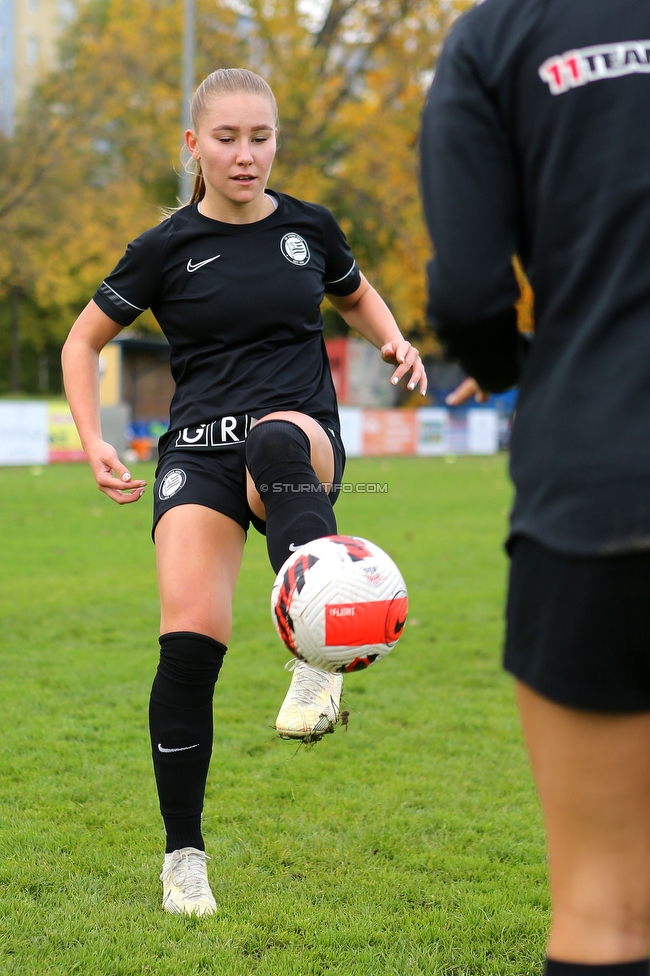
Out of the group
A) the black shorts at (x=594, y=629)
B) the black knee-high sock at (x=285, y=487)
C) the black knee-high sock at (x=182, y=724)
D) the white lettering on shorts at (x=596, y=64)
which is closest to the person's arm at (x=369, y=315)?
the black knee-high sock at (x=285, y=487)

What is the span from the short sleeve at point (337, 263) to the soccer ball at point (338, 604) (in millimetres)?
1405

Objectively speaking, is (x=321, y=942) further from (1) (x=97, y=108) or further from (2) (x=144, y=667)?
(1) (x=97, y=108)

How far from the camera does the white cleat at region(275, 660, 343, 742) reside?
3.19 m

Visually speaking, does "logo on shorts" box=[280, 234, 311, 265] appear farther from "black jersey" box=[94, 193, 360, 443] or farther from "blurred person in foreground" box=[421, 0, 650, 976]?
"blurred person in foreground" box=[421, 0, 650, 976]

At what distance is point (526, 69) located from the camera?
1681 millimetres

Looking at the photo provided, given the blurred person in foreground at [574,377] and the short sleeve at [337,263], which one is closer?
the blurred person in foreground at [574,377]

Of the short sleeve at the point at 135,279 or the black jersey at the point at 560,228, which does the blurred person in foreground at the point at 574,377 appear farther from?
the short sleeve at the point at 135,279

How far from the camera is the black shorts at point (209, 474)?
3367mm

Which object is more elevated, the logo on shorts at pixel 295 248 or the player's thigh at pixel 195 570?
the logo on shorts at pixel 295 248

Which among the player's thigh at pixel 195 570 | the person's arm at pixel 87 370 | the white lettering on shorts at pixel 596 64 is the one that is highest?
the white lettering on shorts at pixel 596 64

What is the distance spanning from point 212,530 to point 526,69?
6.39ft

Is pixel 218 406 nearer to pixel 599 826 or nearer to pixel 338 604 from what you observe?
pixel 338 604

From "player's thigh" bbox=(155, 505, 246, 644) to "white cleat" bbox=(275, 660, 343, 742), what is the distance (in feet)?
0.91

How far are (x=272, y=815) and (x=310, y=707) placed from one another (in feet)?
3.77
